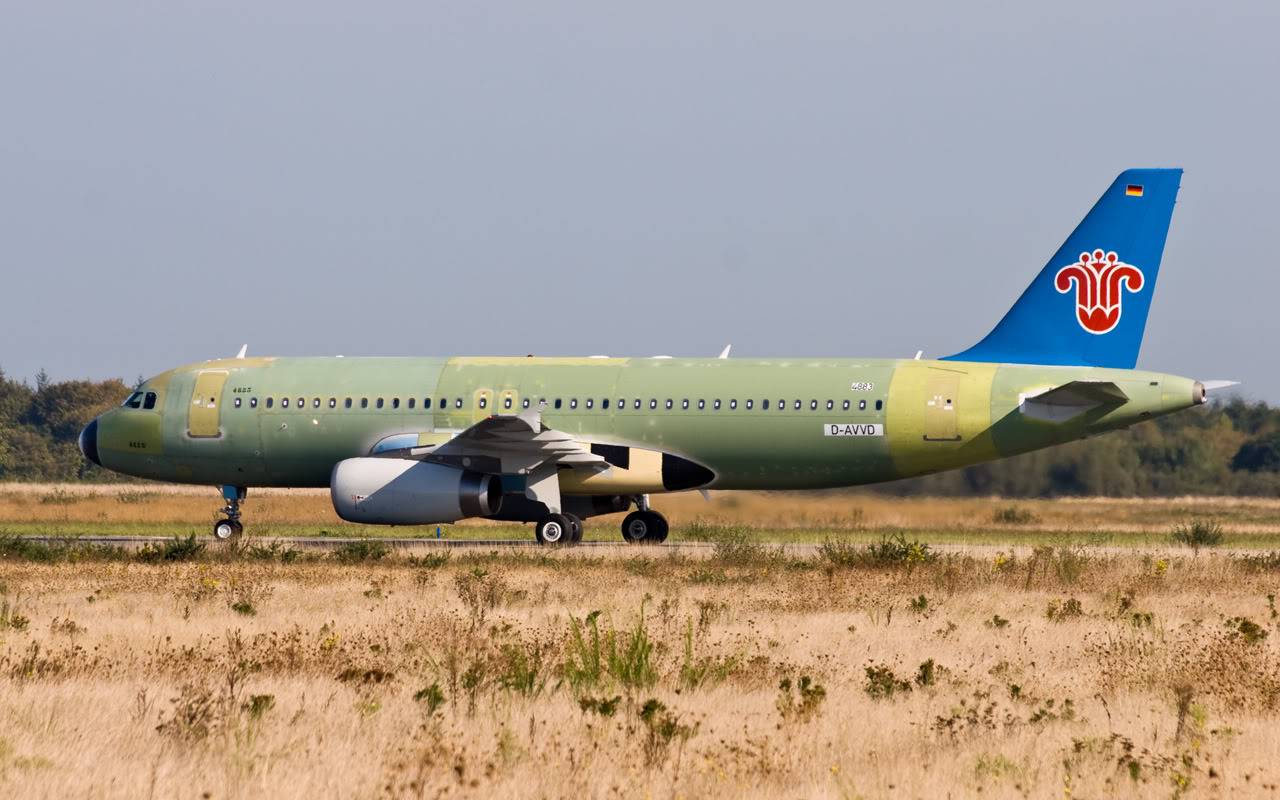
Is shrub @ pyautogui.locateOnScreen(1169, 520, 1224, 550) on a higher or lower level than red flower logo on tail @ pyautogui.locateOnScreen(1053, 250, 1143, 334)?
lower

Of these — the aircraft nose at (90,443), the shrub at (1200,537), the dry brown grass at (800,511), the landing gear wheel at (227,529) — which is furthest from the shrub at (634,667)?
the aircraft nose at (90,443)

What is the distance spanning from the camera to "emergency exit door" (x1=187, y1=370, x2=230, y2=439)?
114 feet

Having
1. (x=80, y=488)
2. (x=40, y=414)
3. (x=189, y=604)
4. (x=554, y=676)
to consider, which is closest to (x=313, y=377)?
(x=189, y=604)

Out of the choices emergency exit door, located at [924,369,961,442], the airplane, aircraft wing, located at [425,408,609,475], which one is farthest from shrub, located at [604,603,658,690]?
emergency exit door, located at [924,369,961,442]

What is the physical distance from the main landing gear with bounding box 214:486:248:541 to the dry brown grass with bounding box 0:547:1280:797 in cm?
1091

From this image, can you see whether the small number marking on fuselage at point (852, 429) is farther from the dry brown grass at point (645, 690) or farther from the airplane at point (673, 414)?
the dry brown grass at point (645, 690)

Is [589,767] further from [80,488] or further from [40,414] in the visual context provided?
[40,414]

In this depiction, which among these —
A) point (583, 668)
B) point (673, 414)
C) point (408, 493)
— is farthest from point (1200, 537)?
point (583, 668)

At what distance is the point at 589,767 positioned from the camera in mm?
10164

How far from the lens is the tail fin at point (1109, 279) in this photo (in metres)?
31.3

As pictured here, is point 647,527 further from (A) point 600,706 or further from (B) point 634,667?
(A) point 600,706

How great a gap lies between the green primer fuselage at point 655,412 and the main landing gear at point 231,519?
0.27 metres

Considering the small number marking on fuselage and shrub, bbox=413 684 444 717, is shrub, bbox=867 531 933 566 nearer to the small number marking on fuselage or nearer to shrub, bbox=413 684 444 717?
the small number marking on fuselage

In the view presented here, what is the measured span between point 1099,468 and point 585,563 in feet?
65.1
